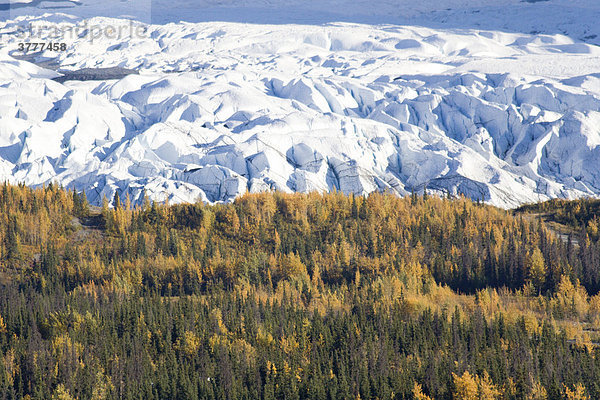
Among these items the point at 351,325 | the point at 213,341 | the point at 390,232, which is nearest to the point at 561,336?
the point at 351,325

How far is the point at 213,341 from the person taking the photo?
393ft

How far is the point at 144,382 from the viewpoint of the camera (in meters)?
108

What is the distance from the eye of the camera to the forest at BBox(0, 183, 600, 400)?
107 metres

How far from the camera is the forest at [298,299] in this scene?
10731cm

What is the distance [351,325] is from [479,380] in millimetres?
24990

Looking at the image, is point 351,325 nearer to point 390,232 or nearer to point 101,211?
point 390,232

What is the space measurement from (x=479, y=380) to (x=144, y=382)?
40685mm

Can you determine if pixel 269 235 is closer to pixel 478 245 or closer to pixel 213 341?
→ pixel 478 245

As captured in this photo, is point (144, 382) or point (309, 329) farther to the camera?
point (309, 329)

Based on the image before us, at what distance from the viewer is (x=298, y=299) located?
14525 cm

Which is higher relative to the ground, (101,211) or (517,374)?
(517,374)

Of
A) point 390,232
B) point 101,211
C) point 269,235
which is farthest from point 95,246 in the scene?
point 390,232

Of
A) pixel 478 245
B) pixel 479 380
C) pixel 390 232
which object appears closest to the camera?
pixel 479 380

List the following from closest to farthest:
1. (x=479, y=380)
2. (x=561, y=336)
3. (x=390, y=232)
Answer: (x=479, y=380) → (x=561, y=336) → (x=390, y=232)
